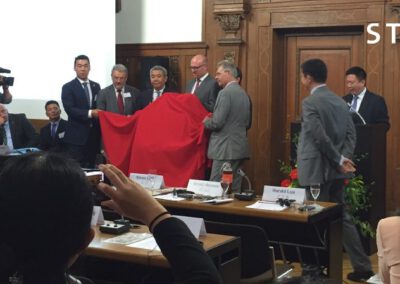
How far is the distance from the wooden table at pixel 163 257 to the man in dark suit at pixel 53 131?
392 cm

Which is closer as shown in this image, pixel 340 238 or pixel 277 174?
pixel 340 238

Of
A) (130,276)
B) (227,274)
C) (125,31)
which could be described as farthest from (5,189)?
(125,31)

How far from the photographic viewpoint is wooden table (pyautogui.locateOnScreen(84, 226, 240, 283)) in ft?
8.68

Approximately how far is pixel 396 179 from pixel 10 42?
467 cm

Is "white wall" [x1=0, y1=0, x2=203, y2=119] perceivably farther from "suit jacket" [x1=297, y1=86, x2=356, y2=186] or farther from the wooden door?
"suit jacket" [x1=297, y1=86, x2=356, y2=186]

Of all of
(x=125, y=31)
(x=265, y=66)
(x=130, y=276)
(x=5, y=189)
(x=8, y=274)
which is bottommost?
(x=130, y=276)

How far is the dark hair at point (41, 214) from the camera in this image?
3.24ft

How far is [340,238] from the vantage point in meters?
4.07

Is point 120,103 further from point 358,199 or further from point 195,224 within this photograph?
point 195,224

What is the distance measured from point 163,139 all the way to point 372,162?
1.99 metres

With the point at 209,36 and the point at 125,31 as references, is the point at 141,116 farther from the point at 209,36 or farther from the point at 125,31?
the point at 125,31

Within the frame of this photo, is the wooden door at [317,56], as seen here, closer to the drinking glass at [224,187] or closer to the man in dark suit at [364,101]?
the man in dark suit at [364,101]

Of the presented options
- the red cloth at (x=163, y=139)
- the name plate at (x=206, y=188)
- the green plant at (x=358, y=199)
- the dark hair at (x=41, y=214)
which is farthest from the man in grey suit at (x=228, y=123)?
the dark hair at (x=41, y=214)

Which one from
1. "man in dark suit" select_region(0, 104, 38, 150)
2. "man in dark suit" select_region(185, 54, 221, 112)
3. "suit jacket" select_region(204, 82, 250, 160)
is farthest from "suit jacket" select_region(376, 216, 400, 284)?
"man in dark suit" select_region(0, 104, 38, 150)
